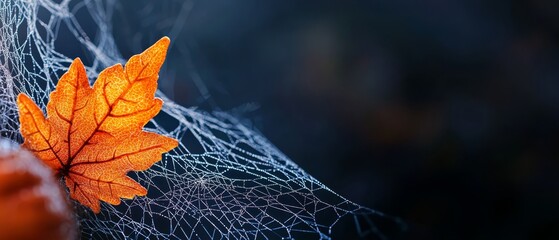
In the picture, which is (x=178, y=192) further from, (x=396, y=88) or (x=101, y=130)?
(x=396, y=88)

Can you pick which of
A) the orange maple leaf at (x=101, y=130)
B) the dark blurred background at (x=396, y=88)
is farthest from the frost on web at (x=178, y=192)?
the dark blurred background at (x=396, y=88)

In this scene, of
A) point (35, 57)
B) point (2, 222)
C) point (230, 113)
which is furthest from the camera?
point (230, 113)

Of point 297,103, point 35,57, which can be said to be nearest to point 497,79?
point 297,103

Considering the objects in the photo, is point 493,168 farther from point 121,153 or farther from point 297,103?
point 121,153

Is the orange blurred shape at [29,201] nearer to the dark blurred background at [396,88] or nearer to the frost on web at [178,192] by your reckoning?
the frost on web at [178,192]

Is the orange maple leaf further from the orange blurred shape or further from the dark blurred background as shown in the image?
the dark blurred background

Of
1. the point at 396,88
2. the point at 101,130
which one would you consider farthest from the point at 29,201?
the point at 396,88
